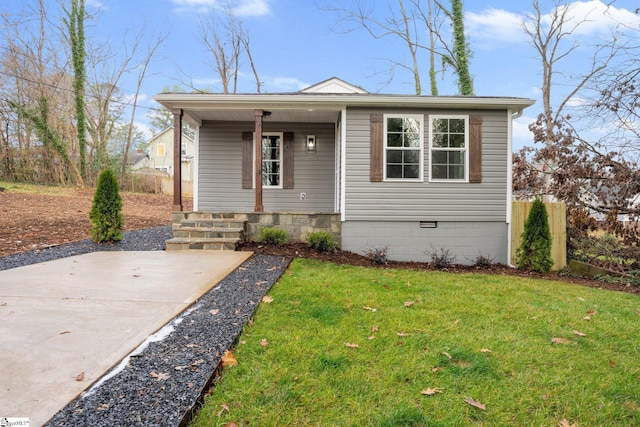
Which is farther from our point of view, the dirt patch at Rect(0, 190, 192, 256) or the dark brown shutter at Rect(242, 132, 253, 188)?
the dark brown shutter at Rect(242, 132, 253, 188)

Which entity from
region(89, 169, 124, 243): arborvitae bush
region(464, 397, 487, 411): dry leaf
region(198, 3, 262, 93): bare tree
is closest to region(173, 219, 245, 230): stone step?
region(89, 169, 124, 243): arborvitae bush

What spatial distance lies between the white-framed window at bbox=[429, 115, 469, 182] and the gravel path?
15.3ft

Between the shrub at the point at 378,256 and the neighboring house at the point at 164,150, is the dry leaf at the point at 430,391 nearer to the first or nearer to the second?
the shrub at the point at 378,256

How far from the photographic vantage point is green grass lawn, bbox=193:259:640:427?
1.85m

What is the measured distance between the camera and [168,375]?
205cm

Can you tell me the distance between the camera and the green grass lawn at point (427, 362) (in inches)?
73.0

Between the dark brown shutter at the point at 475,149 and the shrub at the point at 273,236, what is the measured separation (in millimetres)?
3762

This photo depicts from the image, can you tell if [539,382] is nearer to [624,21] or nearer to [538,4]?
[624,21]

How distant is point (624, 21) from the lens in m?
4.57

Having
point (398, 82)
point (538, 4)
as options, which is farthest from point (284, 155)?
point (538, 4)

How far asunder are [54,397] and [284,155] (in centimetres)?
717

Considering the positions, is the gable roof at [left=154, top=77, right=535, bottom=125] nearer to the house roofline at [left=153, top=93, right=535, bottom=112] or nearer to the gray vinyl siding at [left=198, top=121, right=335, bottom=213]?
the house roofline at [left=153, top=93, right=535, bottom=112]

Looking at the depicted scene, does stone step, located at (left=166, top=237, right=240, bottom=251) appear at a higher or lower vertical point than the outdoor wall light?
lower

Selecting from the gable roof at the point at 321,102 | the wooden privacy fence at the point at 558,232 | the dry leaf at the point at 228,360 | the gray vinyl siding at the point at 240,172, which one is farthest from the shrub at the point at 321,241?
the dry leaf at the point at 228,360
